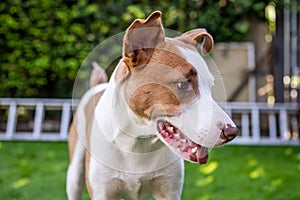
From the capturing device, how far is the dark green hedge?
235 inches

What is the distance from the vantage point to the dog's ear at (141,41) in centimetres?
171

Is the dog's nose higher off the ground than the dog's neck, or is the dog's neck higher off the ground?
the dog's nose

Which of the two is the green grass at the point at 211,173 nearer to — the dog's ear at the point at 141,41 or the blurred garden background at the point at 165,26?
the blurred garden background at the point at 165,26

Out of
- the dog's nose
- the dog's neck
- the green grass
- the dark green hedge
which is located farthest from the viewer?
the dark green hedge

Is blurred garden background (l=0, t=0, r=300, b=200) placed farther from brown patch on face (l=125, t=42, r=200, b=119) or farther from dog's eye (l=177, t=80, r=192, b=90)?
dog's eye (l=177, t=80, r=192, b=90)

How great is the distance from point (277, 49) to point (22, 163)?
10.6ft

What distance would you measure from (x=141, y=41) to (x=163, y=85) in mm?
167

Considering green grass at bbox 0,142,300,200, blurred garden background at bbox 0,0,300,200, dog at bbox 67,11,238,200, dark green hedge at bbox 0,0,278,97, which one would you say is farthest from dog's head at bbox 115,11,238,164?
dark green hedge at bbox 0,0,278,97

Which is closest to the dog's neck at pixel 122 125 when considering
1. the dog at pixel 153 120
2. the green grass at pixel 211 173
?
the dog at pixel 153 120

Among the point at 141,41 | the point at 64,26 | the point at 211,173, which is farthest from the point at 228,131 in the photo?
the point at 64,26

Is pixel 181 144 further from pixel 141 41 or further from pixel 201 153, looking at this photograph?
pixel 141 41

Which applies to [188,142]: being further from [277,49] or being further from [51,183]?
[277,49]

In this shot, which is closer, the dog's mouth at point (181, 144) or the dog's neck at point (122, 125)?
the dog's mouth at point (181, 144)

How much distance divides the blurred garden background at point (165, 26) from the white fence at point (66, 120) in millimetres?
11
